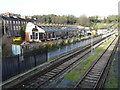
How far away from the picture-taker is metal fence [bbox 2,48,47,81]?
1108 centimetres

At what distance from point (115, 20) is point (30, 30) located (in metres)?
122

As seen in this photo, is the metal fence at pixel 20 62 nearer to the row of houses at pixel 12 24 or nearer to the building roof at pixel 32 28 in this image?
the building roof at pixel 32 28

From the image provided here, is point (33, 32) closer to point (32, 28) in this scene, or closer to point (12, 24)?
point (32, 28)

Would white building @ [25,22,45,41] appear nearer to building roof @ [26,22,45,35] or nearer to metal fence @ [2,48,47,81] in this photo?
building roof @ [26,22,45,35]

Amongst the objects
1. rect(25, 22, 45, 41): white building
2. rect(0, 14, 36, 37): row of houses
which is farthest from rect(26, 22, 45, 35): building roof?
rect(0, 14, 36, 37): row of houses

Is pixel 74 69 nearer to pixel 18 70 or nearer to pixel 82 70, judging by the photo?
pixel 82 70

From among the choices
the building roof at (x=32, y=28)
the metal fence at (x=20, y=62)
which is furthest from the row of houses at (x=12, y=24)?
the metal fence at (x=20, y=62)

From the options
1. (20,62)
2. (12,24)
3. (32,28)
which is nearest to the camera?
(20,62)

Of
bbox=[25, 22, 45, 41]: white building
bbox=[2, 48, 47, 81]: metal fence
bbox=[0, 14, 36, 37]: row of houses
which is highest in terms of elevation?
bbox=[0, 14, 36, 37]: row of houses

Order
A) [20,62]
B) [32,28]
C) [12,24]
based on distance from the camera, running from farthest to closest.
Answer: [12,24] → [32,28] → [20,62]

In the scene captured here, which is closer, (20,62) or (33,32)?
(20,62)

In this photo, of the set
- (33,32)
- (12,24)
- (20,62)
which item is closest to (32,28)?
(33,32)

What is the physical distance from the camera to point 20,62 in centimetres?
1274

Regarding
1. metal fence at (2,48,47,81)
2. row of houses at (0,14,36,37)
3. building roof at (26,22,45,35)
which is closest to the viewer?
metal fence at (2,48,47,81)
